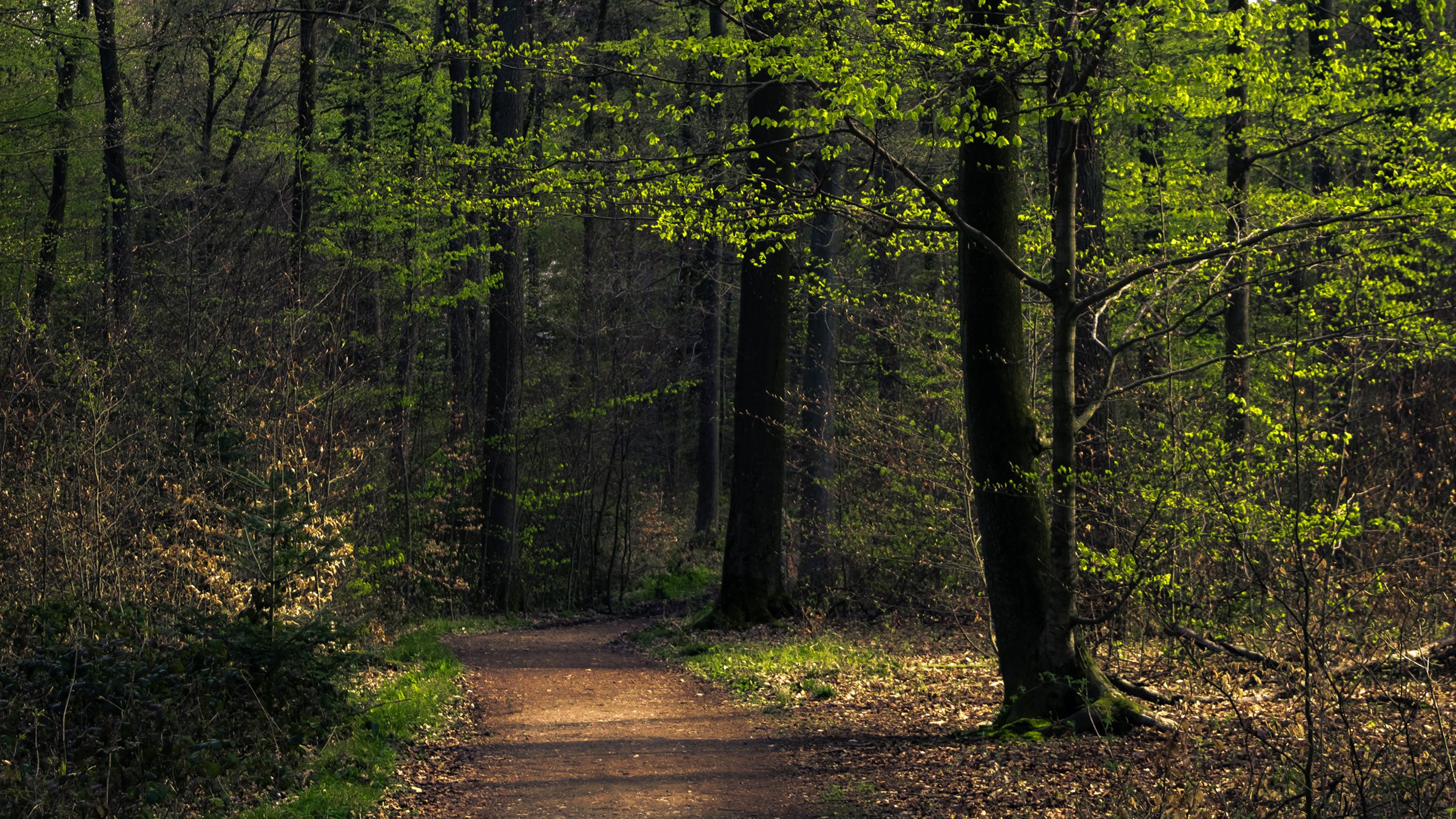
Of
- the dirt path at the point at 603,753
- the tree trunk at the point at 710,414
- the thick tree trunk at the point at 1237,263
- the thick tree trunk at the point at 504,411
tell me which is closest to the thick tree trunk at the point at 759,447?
the dirt path at the point at 603,753

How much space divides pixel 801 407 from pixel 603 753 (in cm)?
718

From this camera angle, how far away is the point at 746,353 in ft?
47.6

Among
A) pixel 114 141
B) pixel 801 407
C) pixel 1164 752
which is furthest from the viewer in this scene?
pixel 114 141

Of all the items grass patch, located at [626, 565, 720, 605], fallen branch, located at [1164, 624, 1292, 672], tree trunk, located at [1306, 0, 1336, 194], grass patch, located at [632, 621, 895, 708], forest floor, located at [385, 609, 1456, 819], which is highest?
tree trunk, located at [1306, 0, 1336, 194]

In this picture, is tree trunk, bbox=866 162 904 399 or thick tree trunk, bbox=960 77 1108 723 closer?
thick tree trunk, bbox=960 77 1108 723

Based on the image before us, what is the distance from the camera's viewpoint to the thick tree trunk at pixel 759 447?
1434 centimetres

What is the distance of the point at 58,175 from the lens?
2119 centimetres

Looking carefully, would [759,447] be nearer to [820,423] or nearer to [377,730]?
[820,423]

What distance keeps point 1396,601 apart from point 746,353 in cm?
846

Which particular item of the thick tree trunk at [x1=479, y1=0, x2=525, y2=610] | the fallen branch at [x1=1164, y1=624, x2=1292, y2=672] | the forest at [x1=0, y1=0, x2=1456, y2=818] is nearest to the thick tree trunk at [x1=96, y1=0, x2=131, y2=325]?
the forest at [x1=0, y1=0, x2=1456, y2=818]

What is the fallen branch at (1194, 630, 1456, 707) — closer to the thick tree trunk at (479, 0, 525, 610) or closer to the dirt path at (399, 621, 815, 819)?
the dirt path at (399, 621, 815, 819)

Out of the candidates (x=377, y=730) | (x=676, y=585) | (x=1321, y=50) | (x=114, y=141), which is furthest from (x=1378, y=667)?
(x=114, y=141)

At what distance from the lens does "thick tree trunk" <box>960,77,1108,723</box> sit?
7668 mm

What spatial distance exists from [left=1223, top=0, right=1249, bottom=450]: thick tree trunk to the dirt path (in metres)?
4.21
